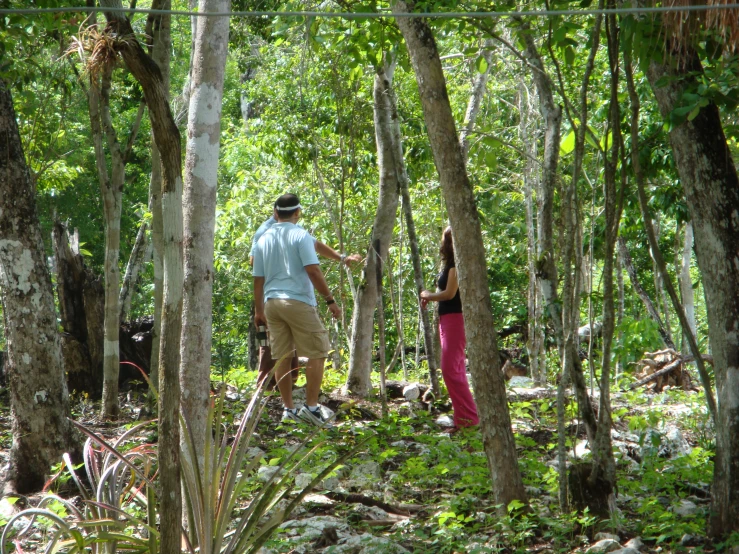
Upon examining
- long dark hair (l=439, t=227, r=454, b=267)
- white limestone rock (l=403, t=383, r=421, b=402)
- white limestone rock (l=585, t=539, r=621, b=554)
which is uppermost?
long dark hair (l=439, t=227, r=454, b=267)

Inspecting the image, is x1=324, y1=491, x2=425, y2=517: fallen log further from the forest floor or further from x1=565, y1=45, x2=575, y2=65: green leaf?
x1=565, y1=45, x2=575, y2=65: green leaf

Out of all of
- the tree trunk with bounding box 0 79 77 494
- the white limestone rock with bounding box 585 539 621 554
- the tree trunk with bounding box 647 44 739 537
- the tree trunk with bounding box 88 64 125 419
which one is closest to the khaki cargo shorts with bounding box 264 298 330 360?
the tree trunk with bounding box 88 64 125 419

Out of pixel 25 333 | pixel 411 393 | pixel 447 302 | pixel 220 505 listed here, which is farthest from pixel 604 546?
pixel 411 393

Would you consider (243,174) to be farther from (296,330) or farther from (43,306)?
(43,306)

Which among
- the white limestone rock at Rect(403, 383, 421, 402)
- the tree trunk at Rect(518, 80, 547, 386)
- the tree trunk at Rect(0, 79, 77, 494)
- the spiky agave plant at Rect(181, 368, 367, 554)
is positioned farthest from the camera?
the tree trunk at Rect(518, 80, 547, 386)

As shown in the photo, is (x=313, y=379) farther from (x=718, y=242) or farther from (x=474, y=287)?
(x=718, y=242)

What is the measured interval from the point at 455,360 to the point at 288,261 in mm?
1569

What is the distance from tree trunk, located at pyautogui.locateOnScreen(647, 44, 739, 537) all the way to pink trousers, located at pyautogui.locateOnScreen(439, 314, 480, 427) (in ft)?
8.21

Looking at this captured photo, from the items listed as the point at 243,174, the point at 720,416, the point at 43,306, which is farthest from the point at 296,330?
the point at 243,174

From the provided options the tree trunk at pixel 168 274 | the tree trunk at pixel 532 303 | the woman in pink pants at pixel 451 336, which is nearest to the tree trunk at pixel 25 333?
the tree trunk at pixel 168 274

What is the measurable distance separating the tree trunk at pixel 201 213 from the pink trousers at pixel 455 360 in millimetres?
2407

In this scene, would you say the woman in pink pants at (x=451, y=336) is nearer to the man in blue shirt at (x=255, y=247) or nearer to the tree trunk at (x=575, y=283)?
the man in blue shirt at (x=255, y=247)

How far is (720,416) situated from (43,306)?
379 centimetres

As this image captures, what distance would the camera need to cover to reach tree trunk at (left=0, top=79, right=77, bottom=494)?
14.4ft
